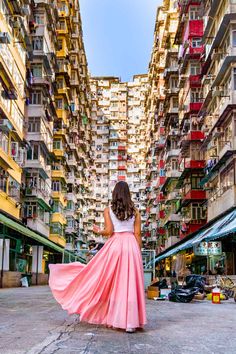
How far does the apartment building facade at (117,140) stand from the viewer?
111875 millimetres

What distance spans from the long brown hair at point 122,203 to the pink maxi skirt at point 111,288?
0.83 feet

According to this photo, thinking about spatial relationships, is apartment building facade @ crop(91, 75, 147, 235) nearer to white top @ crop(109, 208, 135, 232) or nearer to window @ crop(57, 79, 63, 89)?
window @ crop(57, 79, 63, 89)

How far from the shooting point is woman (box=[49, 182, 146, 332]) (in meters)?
6.67

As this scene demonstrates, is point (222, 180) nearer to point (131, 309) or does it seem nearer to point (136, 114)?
point (131, 309)

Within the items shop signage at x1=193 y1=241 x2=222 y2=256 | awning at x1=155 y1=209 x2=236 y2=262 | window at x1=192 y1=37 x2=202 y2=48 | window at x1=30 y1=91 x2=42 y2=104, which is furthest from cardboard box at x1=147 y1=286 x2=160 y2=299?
window at x1=192 y1=37 x2=202 y2=48

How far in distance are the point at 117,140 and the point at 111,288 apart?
10749 cm

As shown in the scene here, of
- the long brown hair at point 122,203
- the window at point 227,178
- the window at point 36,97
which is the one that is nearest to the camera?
the long brown hair at point 122,203

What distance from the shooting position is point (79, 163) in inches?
3091

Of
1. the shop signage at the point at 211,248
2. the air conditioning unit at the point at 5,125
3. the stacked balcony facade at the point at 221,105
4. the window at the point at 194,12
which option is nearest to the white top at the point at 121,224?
the stacked balcony facade at the point at 221,105

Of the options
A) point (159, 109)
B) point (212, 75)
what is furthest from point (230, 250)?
point (159, 109)

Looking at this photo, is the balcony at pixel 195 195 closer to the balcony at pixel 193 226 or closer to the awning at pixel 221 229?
the balcony at pixel 193 226

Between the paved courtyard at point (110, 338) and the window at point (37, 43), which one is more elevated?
the window at point (37, 43)

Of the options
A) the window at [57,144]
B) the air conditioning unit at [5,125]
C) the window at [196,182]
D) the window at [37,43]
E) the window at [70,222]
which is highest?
the window at [37,43]

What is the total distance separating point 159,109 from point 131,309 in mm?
68483
